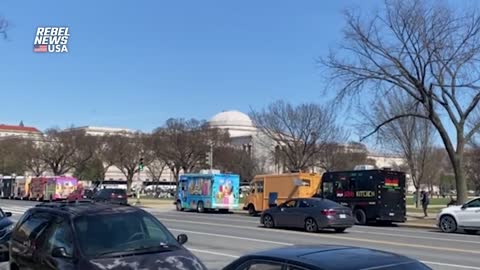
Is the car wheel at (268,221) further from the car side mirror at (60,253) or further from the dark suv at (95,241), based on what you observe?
the car side mirror at (60,253)

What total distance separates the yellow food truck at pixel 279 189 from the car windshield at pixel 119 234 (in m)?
27.9

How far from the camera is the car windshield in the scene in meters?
7.57

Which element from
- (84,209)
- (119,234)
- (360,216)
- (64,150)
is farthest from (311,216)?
(64,150)

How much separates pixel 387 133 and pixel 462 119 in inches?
574

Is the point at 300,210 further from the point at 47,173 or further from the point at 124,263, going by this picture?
the point at 47,173

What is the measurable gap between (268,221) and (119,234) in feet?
61.7

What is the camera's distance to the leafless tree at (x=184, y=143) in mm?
80188

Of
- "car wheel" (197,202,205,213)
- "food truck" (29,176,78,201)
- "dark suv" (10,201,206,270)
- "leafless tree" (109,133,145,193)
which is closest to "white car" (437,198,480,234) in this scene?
"car wheel" (197,202,205,213)

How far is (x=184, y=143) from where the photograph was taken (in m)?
80.1

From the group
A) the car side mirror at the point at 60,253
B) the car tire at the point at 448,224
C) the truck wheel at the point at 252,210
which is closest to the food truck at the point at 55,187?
the truck wheel at the point at 252,210

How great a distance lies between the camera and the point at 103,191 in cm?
4912

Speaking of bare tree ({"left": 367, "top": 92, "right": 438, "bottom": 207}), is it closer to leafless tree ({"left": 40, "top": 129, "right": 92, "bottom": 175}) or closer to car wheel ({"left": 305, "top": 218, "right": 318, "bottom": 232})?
car wheel ({"left": 305, "top": 218, "right": 318, "bottom": 232})

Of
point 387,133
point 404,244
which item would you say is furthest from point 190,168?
point 404,244

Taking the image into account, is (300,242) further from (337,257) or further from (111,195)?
(111,195)
